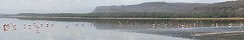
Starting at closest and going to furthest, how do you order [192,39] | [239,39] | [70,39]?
1. [239,39]
2. [192,39]
3. [70,39]

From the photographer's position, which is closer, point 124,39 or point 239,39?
point 239,39

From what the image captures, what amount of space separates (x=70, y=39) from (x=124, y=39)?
5.58 m

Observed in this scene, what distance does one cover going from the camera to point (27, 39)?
57844 mm

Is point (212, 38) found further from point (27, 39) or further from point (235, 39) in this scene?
point (27, 39)

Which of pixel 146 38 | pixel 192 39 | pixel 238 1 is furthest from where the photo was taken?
pixel 238 1

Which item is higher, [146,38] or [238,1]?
[146,38]

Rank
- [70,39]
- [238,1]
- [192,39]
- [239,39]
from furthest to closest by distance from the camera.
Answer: [238,1]
[70,39]
[192,39]
[239,39]

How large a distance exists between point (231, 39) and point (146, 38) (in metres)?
9.40

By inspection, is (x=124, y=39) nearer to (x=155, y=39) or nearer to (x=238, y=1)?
(x=155, y=39)

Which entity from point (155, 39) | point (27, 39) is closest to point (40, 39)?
point (27, 39)

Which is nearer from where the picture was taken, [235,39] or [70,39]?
[235,39]

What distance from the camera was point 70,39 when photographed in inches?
2194

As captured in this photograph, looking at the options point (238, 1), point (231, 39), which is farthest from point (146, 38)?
point (238, 1)

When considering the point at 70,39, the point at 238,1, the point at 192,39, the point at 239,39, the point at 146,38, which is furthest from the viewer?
the point at 238,1
